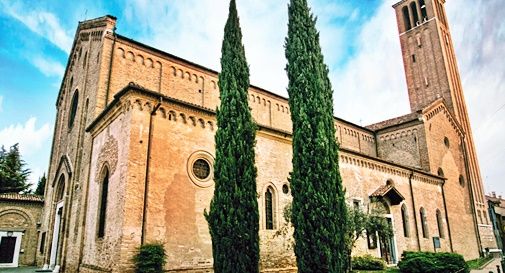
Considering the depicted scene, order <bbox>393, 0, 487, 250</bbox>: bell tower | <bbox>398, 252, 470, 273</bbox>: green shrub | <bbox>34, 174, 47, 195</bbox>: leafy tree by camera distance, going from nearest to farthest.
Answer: <bbox>398, 252, 470, 273</bbox>: green shrub, <bbox>393, 0, 487, 250</bbox>: bell tower, <bbox>34, 174, 47, 195</bbox>: leafy tree

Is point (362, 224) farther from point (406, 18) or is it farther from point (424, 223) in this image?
point (406, 18)

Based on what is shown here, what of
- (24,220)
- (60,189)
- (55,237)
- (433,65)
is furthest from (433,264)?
(24,220)

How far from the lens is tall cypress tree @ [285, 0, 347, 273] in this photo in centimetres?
873

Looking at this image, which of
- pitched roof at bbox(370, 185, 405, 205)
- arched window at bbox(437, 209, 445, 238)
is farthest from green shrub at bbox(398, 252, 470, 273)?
arched window at bbox(437, 209, 445, 238)

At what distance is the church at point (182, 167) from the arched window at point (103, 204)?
0.11 ft

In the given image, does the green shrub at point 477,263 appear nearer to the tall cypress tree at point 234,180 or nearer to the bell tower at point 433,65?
the bell tower at point 433,65

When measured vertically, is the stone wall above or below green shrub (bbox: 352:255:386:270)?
above

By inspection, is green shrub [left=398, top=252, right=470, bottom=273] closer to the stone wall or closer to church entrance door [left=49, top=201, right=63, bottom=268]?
the stone wall

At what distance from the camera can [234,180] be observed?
9.56m

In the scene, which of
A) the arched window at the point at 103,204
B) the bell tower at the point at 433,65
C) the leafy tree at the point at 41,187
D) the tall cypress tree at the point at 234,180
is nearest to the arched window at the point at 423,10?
the bell tower at the point at 433,65

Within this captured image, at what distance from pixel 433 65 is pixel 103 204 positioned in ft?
95.3

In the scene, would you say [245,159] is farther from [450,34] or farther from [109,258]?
[450,34]

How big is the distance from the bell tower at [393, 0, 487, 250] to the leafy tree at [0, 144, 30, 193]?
35603mm

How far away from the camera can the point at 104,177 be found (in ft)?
40.5
